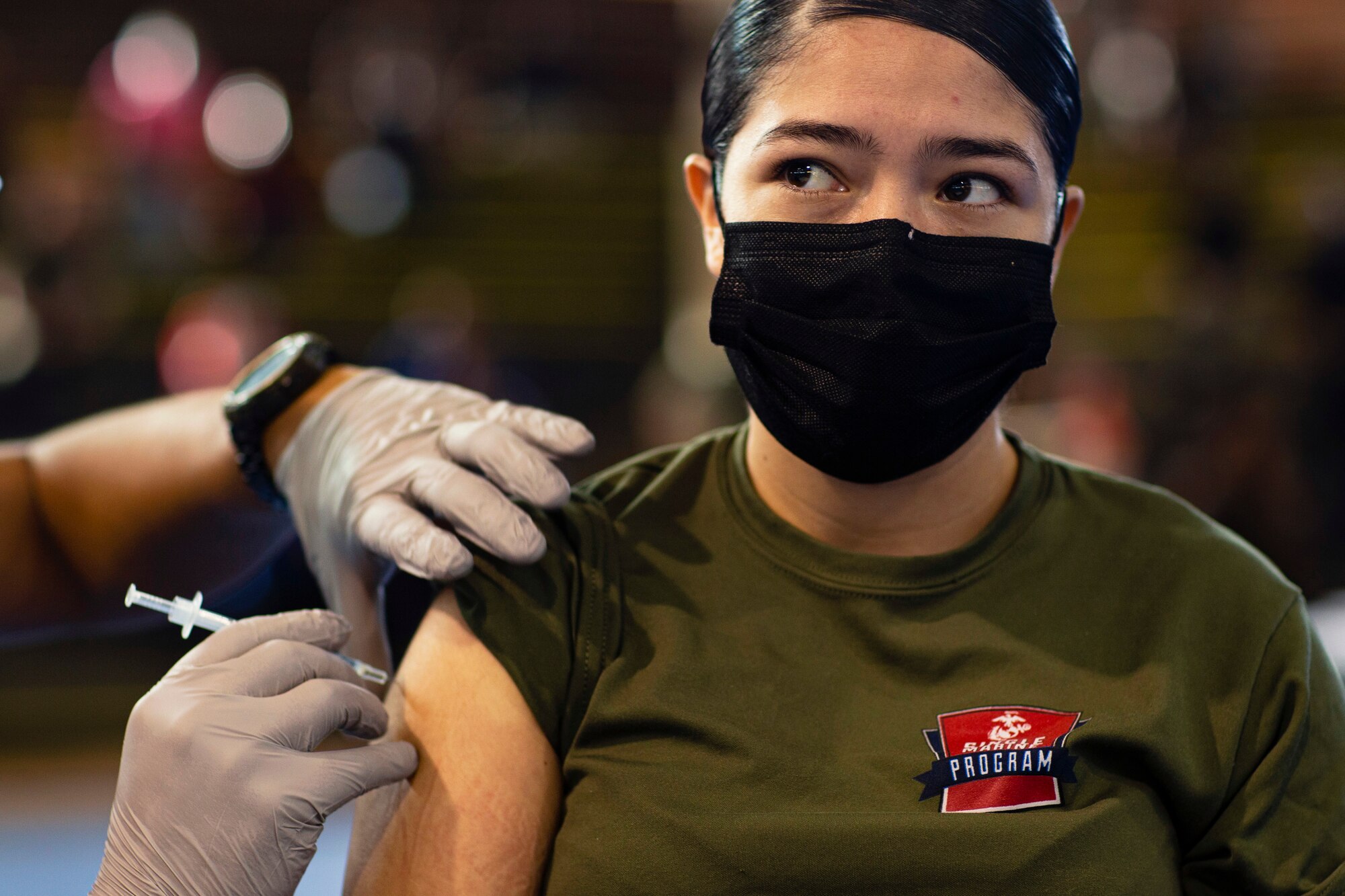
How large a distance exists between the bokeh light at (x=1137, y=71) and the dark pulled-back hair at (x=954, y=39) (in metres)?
5.82

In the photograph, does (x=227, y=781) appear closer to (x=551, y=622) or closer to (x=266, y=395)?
(x=551, y=622)

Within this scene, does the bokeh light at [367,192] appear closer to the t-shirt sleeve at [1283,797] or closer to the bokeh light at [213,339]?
the bokeh light at [213,339]

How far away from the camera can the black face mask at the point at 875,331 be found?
1200 millimetres

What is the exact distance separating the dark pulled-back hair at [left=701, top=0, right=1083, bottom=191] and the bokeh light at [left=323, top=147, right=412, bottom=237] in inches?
240

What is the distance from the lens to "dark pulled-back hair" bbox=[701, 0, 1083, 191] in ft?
3.99

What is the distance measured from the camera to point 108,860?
1.16 metres

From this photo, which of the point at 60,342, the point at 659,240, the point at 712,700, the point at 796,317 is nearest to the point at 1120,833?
the point at 712,700

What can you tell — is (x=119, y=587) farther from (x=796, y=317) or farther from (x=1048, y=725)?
(x=1048, y=725)

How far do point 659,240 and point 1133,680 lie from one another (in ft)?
24.4

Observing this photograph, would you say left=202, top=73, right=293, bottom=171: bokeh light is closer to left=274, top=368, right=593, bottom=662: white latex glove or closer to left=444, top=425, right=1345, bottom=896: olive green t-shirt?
left=274, top=368, right=593, bottom=662: white latex glove

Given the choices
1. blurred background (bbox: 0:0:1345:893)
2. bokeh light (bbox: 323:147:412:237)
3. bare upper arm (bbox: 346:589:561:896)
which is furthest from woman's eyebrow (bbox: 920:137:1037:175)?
bokeh light (bbox: 323:147:412:237)

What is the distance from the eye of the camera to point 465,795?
117 cm

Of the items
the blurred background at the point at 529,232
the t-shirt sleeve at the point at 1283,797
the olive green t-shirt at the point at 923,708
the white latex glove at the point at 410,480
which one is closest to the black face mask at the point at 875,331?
the olive green t-shirt at the point at 923,708

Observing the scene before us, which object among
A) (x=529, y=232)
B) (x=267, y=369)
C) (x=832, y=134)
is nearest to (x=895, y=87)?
(x=832, y=134)
